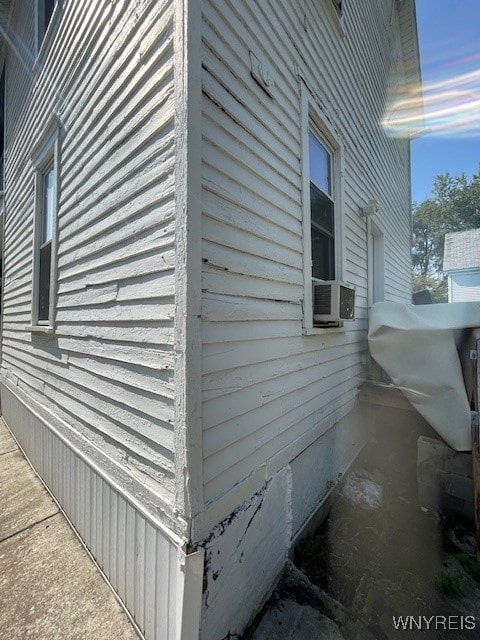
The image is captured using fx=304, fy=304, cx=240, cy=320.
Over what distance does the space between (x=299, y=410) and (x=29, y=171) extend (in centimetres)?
474

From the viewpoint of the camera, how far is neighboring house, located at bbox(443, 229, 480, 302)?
1513cm

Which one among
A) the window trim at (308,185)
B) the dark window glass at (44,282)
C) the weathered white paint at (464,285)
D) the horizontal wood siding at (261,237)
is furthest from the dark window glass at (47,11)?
the weathered white paint at (464,285)

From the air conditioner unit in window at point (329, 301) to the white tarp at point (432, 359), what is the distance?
0.84 metres

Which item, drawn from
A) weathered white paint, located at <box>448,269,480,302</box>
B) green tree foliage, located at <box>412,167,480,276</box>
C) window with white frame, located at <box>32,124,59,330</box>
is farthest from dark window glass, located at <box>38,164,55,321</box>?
green tree foliage, located at <box>412,167,480,276</box>

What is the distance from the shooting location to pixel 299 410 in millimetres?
2615

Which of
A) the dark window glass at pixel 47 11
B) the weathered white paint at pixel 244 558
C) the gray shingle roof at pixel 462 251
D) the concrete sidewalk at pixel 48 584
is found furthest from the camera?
the gray shingle roof at pixel 462 251

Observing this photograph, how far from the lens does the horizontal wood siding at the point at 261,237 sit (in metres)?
1.68

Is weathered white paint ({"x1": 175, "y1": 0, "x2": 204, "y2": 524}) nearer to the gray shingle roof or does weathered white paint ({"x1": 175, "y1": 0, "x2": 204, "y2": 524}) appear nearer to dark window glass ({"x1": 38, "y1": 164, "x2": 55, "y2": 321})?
dark window glass ({"x1": 38, "y1": 164, "x2": 55, "y2": 321})

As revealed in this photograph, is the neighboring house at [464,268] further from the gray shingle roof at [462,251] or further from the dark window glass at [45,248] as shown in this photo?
the dark window glass at [45,248]

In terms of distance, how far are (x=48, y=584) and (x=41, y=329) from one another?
7.70ft

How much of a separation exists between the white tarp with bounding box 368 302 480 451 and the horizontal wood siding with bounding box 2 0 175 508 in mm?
2725

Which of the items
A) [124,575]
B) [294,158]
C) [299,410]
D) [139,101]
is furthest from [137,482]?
[294,158]

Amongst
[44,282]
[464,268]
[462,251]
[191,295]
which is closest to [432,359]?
[191,295]

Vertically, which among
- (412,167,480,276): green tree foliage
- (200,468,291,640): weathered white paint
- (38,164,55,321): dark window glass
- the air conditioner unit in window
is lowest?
(200,468,291,640): weathered white paint
